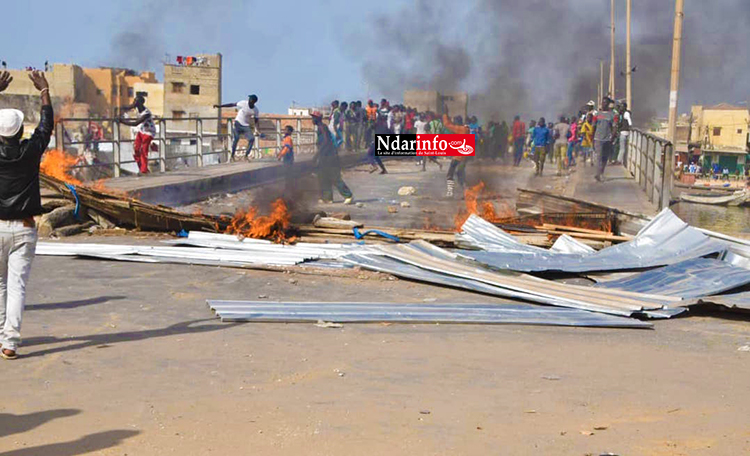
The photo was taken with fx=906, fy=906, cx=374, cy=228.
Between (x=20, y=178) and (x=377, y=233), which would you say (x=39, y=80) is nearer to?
(x=20, y=178)

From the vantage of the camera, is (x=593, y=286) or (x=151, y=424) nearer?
(x=151, y=424)

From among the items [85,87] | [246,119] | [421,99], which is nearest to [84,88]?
[85,87]

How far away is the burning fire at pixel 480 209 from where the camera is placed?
1203cm

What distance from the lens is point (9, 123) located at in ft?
18.5

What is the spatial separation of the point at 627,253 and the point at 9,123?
625cm

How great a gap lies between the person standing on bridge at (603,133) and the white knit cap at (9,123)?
14755mm

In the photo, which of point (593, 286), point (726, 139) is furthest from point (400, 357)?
point (726, 139)

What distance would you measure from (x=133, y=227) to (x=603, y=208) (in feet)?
19.9

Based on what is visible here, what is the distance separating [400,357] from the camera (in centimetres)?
582

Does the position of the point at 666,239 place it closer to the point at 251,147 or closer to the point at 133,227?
the point at 133,227

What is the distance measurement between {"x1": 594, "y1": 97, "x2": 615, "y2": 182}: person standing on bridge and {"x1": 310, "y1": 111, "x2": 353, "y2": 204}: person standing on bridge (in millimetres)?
5787

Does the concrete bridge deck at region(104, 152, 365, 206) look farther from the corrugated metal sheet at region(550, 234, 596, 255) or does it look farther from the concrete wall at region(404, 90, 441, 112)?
the concrete wall at region(404, 90, 441, 112)

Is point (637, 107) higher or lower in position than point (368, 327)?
higher

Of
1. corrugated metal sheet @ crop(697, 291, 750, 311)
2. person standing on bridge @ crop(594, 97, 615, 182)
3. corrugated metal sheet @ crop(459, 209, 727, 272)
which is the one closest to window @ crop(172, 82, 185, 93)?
person standing on bridge @ crop(594, 97, 615, 182)
